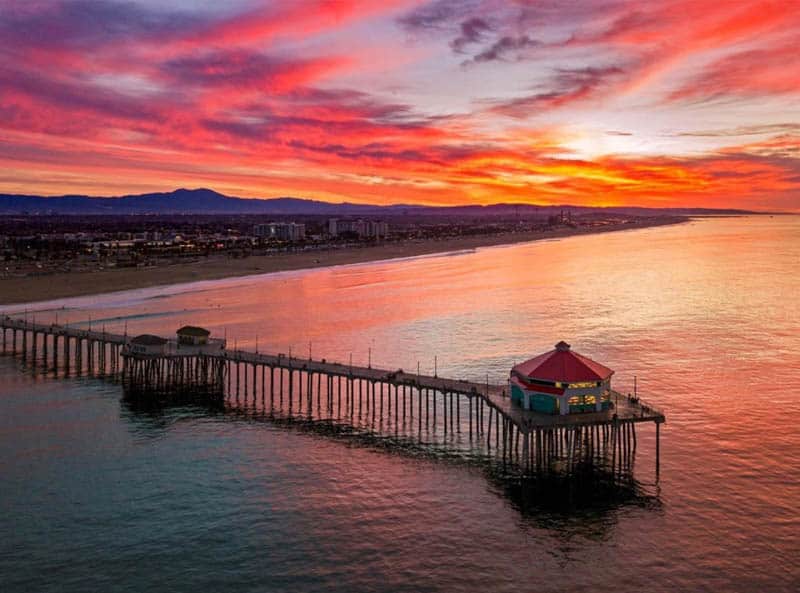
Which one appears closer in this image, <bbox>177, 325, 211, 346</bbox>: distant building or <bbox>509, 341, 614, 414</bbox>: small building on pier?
<bbox>509, 341, 614, 414</bbox>: small building on pier

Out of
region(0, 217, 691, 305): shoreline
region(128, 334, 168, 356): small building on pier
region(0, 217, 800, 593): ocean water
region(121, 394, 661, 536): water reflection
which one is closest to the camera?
region(0, 217, 800, 593): ocean water

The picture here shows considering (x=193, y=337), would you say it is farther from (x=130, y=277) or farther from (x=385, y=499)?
(x=130, y=277)

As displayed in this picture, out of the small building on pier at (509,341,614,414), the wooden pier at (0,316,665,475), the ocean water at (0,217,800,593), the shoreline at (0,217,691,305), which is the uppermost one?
the shoreline at (0,217,691,305)

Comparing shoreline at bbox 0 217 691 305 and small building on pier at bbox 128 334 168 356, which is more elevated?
shoreline at bbox 0 217 691 305

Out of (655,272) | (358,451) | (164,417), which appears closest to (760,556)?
(358,451)

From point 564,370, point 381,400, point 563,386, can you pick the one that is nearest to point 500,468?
point 563,386

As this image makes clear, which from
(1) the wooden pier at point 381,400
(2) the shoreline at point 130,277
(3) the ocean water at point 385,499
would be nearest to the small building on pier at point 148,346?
(1) the wooden pier at point 381,400

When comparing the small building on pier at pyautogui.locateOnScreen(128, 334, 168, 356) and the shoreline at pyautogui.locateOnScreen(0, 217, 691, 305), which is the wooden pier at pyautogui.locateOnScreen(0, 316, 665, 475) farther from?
the shoreline at pyautogui.locateOnScreen(0, 217, 691, 305)

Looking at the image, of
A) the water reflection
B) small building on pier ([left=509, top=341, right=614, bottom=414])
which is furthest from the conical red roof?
the water reflection

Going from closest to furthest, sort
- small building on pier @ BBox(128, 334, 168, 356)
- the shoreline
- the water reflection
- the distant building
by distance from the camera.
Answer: the water reflection < small building on pier @ BBox(128, 334, 168, 356) < the distant building < the shoreline
